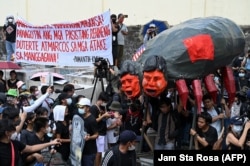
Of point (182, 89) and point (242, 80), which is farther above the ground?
point (182, 89)

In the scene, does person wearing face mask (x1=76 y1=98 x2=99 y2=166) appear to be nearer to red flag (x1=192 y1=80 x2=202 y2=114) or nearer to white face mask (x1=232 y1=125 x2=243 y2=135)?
red flag (x1=192 y1=80 x2=202 y2=114)

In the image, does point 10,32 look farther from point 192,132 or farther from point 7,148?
point 7,148

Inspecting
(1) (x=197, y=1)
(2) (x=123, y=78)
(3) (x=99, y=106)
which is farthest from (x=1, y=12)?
(2) (x=123, y=78)

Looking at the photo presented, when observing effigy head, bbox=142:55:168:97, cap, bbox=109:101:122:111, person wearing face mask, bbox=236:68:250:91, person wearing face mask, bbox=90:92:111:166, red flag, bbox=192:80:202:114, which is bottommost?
person wearing face mask, bbox=90:92:111:166

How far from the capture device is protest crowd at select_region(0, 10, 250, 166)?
706cm

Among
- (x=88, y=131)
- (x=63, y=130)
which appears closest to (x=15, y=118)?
(x=63, y=130)

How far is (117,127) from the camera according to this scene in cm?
960

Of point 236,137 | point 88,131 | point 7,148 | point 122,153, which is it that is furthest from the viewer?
point 88,131

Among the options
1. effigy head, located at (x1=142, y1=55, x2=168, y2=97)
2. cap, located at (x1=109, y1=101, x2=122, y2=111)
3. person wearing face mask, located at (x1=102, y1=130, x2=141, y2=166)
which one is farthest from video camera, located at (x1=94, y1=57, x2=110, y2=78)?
person wearing face mask, located at (x1=102, y1=130, x2=141, y2=166)

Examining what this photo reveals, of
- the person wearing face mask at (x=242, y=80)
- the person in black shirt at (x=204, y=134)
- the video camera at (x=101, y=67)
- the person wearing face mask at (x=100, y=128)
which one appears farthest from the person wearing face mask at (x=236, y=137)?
the person wearing face mask at (x=242, y=80)

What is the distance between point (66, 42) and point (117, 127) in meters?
4.25

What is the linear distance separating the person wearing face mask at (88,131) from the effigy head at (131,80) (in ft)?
2.67

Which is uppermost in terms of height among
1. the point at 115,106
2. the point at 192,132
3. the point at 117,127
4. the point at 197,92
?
the point at 197,92

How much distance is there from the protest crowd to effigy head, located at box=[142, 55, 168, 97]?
0.30m
